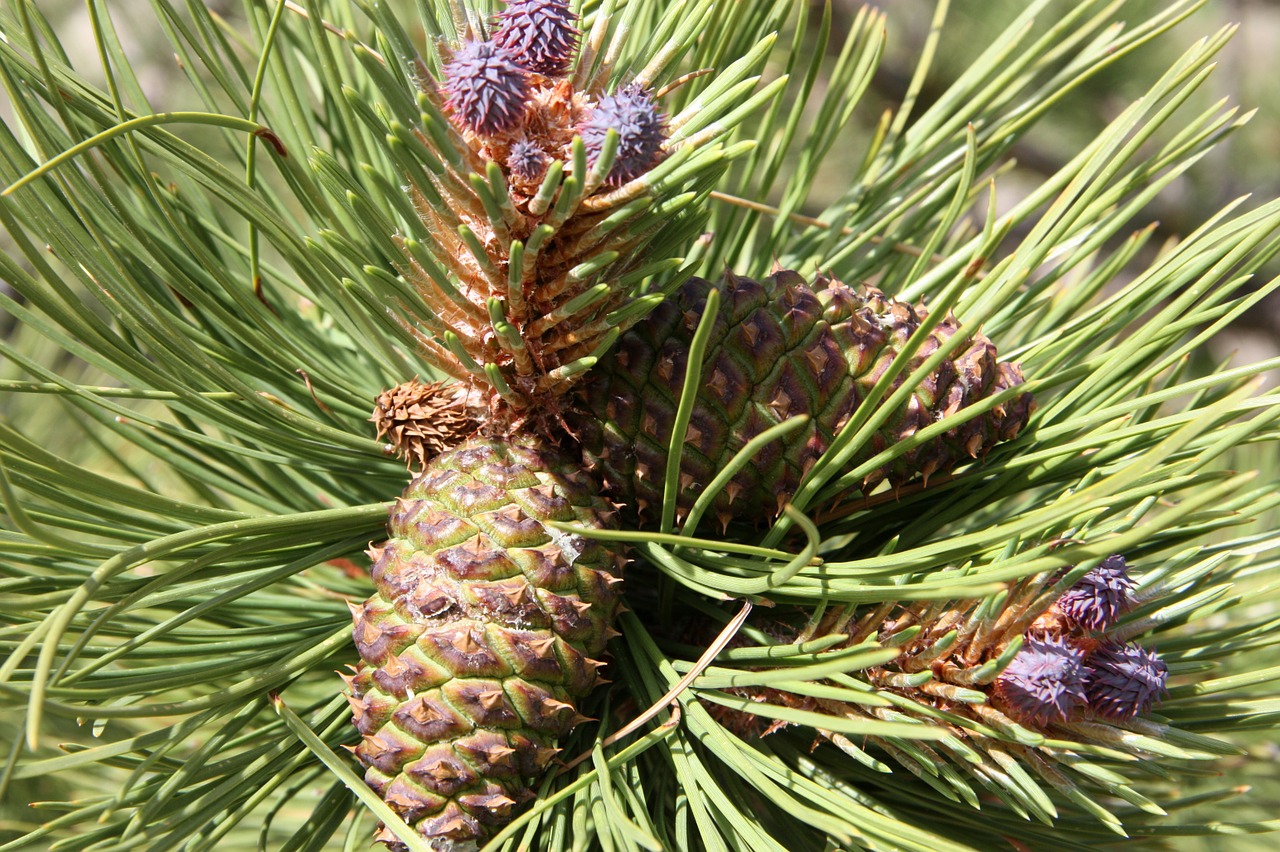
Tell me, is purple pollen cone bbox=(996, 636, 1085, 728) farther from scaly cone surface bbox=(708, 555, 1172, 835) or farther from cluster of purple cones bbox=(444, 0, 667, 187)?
cluster of purple cones bbox=(444, 0, 667, 187)

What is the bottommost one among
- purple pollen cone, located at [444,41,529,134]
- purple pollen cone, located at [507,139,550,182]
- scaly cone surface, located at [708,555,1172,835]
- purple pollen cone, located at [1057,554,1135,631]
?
scaly cone surface, located at [708,555,1172,835]

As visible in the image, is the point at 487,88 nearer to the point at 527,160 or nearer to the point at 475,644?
the point at 527,160

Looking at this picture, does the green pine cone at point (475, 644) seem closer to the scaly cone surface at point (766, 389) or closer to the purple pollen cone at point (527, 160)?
the scaly cone surface at point (766, 389)

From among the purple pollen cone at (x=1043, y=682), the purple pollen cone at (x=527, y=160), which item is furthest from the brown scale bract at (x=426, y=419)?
the purple pollen cone at (x=1043, y=682)

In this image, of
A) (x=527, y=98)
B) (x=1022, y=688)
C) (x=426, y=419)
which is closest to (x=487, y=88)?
(x=527, y=98)

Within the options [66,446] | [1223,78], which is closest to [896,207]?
[66,446]

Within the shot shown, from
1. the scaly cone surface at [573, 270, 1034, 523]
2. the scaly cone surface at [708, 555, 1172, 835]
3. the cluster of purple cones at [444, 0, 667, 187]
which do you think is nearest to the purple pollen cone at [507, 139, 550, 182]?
the cluster of purple cones at [444, 0, 667, 187]
